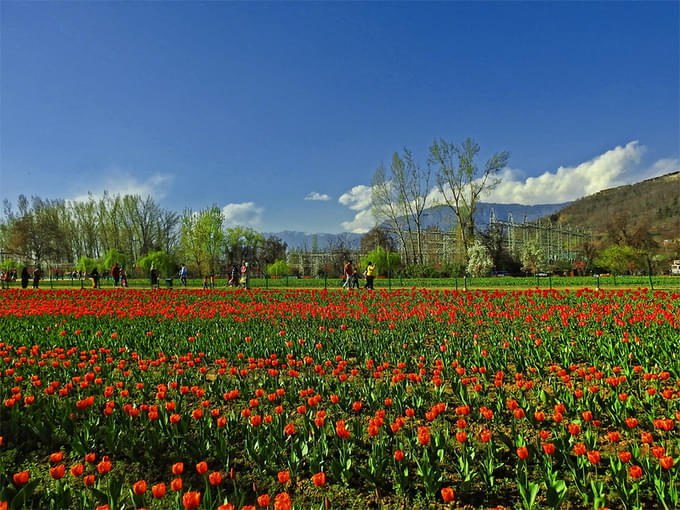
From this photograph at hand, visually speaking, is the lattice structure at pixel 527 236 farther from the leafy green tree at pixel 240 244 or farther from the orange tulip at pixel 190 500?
the orange tulip at pixel 190 500

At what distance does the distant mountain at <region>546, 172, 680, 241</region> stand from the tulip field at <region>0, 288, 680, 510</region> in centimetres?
9305

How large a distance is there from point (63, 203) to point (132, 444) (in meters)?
75.4

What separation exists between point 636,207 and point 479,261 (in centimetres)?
9214

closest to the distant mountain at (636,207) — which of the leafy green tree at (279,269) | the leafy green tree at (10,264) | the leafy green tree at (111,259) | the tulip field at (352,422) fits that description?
the leafy green tree at (279,269)

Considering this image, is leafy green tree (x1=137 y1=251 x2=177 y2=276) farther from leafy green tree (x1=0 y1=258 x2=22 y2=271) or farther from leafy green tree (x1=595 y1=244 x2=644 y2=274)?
leafy green tree (x1=595 y1=244 x2=644 y2=274)

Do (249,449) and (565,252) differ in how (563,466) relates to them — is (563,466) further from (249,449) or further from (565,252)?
(565,252)

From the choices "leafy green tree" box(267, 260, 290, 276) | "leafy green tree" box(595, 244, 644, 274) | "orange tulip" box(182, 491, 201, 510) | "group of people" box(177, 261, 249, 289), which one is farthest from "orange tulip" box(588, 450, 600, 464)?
"leafy green tree" box(267, 260, 290, 276)

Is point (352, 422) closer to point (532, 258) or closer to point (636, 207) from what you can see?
point (532, 258)

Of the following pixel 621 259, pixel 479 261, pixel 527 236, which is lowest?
pixel 621 259

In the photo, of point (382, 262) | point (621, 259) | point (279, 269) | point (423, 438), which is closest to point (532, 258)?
point (621, 259)

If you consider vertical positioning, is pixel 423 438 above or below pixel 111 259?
below

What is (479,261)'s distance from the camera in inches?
1601

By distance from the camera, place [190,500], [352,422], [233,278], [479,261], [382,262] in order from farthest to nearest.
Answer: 1. [479,261]
2. [382,262]
3. [233,278]
4. [352,422]
5. [190,500]

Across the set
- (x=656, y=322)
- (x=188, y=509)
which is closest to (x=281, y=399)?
(x=188, y=509)
